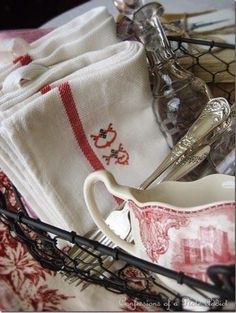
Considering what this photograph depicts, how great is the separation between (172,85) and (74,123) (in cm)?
7

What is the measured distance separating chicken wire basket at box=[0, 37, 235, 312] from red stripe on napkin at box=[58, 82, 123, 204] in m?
0.05

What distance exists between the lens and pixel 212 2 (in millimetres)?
487

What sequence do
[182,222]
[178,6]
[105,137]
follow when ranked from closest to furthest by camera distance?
[182,222] → [105,137] → [178,6]

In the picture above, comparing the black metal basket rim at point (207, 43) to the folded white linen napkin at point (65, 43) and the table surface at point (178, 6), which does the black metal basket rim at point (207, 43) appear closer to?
the folded white linen napkin at point (65, 43)

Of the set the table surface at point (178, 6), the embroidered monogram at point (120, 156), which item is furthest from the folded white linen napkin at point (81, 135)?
the table surface at point (178, 6)

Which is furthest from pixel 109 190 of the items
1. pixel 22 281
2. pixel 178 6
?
pixel 178 6

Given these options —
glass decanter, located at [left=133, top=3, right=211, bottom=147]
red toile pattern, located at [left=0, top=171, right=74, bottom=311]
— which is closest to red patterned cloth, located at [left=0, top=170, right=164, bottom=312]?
red toile pattern, located at [left=0, top=171, right=74, bottom=311]

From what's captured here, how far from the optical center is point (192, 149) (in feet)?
0.95

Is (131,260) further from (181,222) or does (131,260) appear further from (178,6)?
(178,6)

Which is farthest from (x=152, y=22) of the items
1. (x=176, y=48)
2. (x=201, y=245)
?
(x=201, y=245)

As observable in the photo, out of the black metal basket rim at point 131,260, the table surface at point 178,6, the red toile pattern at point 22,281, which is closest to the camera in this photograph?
the black metal basket rim at point 131,260

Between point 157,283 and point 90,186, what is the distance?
7 cm

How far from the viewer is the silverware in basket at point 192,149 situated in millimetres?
286

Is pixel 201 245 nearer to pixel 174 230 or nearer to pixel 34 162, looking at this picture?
pixel 174 230
